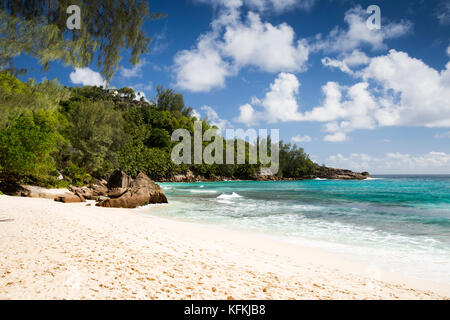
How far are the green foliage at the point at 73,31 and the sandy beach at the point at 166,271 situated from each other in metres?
4.54

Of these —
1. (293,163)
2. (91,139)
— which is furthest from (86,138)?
(293,163)

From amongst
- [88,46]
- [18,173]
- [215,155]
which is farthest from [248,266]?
[215,155]

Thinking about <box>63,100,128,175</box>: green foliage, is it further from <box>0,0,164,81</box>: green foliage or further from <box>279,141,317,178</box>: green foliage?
<box>279,141,317,178</box>: green foliage

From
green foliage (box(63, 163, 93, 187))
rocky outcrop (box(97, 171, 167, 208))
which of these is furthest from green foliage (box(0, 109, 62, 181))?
green foliage (box(63, 163, 93, 187))

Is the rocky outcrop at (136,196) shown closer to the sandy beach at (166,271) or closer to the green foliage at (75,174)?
the sandy beach at (166,271)

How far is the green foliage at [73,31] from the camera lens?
19.7 ft

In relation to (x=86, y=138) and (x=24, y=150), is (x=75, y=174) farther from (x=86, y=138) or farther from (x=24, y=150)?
(x=24, y=150)

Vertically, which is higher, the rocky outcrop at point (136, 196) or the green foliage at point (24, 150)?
the green foliage at point (24, 150)

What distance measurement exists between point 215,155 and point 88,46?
3695 inches

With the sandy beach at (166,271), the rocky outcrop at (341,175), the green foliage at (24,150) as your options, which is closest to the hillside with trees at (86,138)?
the green foliage at (24,150)

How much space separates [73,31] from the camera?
6574 mm

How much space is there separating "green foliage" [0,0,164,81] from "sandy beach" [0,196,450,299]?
14.9 ft

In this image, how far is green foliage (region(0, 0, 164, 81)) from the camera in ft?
19.7
